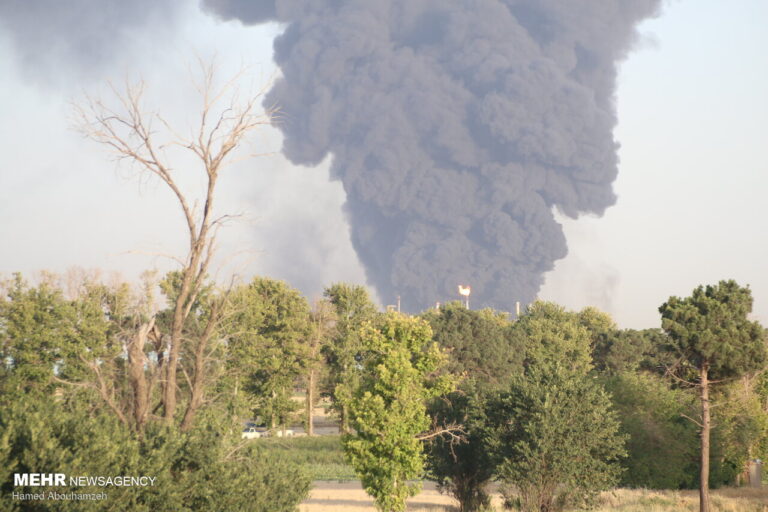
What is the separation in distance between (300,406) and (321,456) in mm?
14136

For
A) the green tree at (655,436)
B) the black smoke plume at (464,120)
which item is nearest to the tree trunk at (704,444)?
the green tree at (655,436)

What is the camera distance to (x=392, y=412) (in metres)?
32.8

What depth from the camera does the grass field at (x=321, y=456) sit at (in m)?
57.8

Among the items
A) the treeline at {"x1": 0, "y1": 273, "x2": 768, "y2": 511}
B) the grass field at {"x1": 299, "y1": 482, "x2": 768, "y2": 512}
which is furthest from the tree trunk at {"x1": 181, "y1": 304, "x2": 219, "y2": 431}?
the grass field at {"x1": 299, "y1": 482, "x2": 768, "y2": 512}

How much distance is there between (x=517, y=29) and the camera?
16212cm

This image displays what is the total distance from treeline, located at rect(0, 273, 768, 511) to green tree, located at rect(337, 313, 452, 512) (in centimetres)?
9

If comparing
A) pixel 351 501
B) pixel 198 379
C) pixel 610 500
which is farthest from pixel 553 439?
pixel 198 379

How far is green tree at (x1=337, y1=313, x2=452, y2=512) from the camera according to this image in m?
A: 32.2

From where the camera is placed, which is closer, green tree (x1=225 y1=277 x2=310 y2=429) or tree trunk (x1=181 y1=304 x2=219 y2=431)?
tree trunk (x1=181 y1=304 x2=219 y2=431)

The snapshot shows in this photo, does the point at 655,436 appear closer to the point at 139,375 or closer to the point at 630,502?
the point at 630,502

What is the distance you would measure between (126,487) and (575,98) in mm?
150436

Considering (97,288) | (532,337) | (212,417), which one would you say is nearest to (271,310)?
(97,288)

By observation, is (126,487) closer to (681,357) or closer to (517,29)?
(681,357)

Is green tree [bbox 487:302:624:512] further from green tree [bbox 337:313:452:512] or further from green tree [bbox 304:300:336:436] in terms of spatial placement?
green tree [bbox 304:300:336:436]
